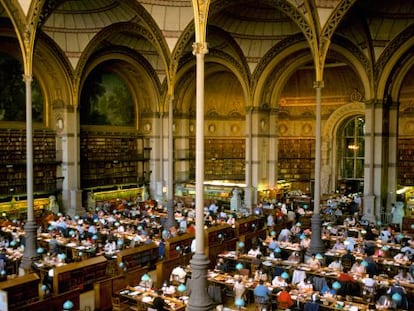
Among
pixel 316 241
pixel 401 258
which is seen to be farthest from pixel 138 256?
pixel 401 258

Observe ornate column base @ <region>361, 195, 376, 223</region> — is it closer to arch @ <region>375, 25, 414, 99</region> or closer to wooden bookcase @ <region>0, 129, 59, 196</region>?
arch @ <region>375, 25, 414, 99</region>

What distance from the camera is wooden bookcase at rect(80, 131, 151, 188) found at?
2578cm

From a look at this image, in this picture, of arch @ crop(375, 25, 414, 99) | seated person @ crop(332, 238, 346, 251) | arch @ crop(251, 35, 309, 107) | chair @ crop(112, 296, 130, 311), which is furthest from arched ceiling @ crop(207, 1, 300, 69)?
chair @ crop(112, 296, 130, 311)

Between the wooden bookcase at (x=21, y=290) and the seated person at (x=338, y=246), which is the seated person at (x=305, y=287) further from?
the wooden bookcase at (x=21, y=290)

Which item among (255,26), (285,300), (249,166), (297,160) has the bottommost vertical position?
(285,300)

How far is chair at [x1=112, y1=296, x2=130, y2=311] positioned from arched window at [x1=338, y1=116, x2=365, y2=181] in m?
23.6

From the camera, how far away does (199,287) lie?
882cm

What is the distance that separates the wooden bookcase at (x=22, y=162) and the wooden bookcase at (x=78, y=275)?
1117cm

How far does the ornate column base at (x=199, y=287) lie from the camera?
871cm

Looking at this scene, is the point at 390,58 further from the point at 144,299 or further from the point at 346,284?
the point at 144,299

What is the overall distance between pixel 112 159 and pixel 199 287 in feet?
63.5

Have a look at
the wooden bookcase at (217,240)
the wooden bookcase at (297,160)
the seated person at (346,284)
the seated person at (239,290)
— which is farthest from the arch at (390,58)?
the seated person at (239,290)

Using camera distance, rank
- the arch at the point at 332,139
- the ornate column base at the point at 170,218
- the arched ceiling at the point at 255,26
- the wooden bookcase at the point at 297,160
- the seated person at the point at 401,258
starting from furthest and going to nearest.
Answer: the wooden bookcase at the point at 297,160 < the arch at the point at 332,139 < the arched ceiling at the point at 255,26 < the ornate column base at the point at 170,218 < the seated person at the point at 401,258

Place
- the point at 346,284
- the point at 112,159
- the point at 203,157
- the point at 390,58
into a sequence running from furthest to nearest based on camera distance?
the point at 112,159 < the point at 390,58 < the point at 346,284 < the point at 203,157
